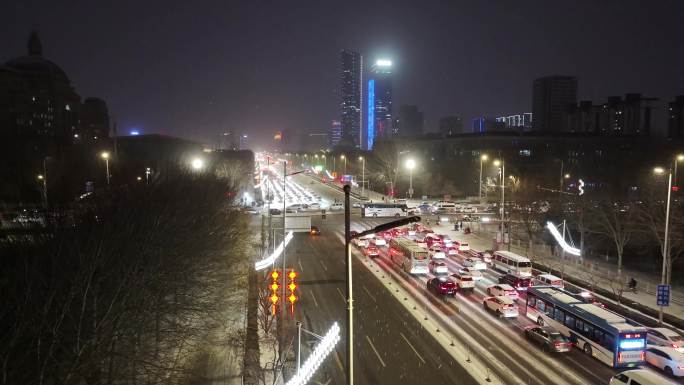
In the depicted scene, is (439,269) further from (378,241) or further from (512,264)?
(378,241)

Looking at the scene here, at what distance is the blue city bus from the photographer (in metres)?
17.2

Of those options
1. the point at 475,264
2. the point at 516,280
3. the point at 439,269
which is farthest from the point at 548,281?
the point at 439,269

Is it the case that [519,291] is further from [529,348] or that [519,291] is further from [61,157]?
[61,157]

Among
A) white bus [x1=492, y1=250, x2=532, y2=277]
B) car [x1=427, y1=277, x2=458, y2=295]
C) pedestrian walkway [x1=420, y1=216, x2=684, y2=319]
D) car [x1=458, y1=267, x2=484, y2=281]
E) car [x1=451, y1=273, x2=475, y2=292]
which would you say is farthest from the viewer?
white bus [x1=492, y1=250, x2=532, y2=277]

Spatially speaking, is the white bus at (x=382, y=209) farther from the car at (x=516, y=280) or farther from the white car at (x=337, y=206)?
the car at (x=516, y=280)

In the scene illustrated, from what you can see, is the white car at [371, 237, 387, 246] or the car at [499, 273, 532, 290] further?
the white car at [371, 237, 387, 246]

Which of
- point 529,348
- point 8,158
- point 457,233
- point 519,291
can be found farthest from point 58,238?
point 8,158

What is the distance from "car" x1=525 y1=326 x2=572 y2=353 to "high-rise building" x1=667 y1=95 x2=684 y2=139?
135136 millimetres

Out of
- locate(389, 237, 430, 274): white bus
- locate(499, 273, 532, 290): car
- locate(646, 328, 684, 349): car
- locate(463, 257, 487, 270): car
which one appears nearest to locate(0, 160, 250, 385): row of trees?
locate(389, 237, 430, 274): white bus

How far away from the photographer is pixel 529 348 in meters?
19.0

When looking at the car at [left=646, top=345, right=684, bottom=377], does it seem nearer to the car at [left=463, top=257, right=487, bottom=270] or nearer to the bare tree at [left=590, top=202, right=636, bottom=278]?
the bare tree at [left=590, top=202, right=636, bottom=278]

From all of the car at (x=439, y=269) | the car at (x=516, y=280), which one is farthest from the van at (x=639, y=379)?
the car at (x=439, y=269)

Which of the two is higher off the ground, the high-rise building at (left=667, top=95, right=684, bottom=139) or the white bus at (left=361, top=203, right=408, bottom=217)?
the high-rise building at (left=667, top=95, right=684, bottom=139)

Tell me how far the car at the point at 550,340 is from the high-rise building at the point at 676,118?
13514 centimetres
